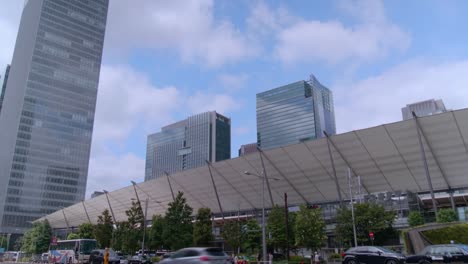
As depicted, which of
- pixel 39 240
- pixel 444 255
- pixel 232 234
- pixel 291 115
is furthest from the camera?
pixel 291 115

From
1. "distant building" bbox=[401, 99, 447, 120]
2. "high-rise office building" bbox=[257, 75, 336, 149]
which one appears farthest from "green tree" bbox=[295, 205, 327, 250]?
"distant building" bbox=[401, 99, 447, 120]

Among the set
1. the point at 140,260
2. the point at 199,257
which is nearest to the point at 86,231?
the point at 140,260

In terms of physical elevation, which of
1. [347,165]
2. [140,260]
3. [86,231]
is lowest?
[140,260]

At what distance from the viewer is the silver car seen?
19.9 meters

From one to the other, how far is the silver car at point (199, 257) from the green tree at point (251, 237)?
3614cm

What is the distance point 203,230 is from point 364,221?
2140 centimetres

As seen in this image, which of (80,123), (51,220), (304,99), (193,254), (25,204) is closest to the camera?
(193,254)

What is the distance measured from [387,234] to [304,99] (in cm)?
13794

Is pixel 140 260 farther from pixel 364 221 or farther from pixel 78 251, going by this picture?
pixel 364 221

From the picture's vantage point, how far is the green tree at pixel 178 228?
2010 inches

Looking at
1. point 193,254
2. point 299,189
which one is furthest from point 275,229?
point 193,254

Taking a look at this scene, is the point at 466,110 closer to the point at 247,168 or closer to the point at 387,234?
the point at 387,234

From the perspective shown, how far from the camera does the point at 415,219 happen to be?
49.1 meters

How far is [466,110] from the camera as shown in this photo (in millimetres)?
39125
